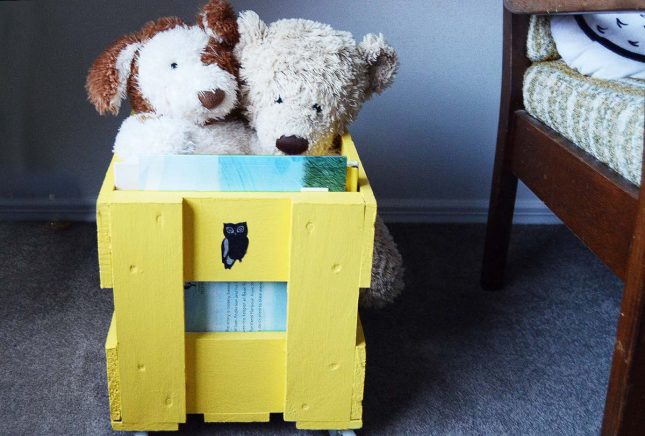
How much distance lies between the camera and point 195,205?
87cm

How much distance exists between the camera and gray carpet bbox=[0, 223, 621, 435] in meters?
1.05

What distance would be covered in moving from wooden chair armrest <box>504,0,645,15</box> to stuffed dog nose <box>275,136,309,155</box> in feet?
1.27

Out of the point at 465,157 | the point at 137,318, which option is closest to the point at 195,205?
the point at 137,318

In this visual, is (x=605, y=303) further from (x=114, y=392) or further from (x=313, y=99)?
(x=114, y=392)

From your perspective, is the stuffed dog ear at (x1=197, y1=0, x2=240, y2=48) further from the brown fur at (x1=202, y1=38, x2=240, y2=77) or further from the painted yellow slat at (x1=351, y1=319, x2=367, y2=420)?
the painted yellow slat at (x1=351, y1=319, x2=367, y2=420)

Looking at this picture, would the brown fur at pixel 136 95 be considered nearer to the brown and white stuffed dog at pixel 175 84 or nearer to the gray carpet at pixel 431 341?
the brown and white stuffed dog at pixel 175 84

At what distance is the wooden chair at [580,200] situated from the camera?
83 centimetres

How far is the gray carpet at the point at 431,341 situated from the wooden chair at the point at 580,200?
0.41 ft

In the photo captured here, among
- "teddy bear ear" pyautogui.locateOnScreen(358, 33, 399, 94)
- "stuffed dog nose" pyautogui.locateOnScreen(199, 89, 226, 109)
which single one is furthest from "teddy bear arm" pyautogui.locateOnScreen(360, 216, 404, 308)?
"stuffed dog nose" pyautogui.locateOnScreen(199, 89, 226, 109)

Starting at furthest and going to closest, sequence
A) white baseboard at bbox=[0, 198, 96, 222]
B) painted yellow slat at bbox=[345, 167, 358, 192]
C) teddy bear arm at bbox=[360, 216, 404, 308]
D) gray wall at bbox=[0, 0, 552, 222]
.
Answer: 1. white baseboard at bbox=[0, 198, 96, 222]
2. gray wall at bbox=[0, 0, 552, 222]
3. teddy bear arm at bbox=[360, 216, 404, 308]
4. painted yellow slat at bbox=[345, 167, 358, 192]

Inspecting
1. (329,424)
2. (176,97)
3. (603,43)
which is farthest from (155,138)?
(603,43)

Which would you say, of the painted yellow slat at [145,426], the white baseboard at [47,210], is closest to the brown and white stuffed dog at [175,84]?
the painted yellow slat at [145,426]

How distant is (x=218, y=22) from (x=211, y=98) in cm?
12

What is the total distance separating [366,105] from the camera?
158 cm
